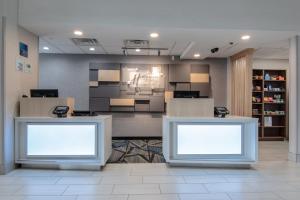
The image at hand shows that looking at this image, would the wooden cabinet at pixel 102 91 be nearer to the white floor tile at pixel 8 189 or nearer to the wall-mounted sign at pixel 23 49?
the wall-mounted sign at pixel 23 49

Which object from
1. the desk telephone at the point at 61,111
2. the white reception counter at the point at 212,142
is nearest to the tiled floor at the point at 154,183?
the white reception counter at the point at 212,142

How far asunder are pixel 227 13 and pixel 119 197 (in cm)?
405

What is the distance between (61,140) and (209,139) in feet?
9.42

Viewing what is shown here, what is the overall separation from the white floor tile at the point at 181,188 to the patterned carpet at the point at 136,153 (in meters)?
1.59

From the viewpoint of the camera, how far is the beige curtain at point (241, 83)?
6965 millimetres

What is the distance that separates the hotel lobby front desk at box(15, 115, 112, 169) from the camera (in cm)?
473

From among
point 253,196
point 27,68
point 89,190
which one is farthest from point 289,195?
point 27,68

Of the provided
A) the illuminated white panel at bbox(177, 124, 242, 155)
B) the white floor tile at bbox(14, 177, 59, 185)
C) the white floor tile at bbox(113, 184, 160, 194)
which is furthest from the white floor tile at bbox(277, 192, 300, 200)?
the white floor tile at bbox(14, 177, 59, 185)

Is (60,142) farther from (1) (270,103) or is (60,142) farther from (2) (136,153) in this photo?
(1) (270,103)

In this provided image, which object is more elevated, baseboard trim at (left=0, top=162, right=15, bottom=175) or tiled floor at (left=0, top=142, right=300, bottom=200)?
baseboard trim at (left=0, top=162, right=15, bottom=175)

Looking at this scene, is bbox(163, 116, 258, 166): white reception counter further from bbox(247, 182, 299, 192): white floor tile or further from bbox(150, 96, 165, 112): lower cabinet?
bbox(150, 96, 165, 112): lower cabinet

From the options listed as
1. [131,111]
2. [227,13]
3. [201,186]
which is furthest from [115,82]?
[201,186]

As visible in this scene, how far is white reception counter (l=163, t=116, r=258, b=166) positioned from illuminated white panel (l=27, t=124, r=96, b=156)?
1571mm

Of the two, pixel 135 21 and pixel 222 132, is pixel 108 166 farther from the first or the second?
pixel 135 21
